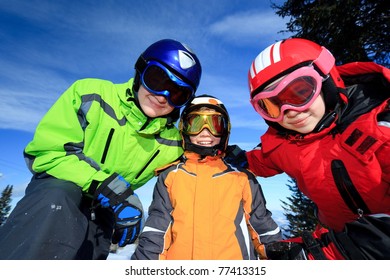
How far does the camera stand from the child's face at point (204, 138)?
148 inches

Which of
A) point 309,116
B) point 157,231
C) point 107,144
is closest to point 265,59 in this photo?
point 309,116

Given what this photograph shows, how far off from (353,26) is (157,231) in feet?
27.2

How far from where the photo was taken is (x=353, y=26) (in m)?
7.41

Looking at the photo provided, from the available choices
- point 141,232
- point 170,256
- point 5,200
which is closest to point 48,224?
point 141,232

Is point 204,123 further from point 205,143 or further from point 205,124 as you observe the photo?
point 205,143

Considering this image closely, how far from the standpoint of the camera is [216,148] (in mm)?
3730

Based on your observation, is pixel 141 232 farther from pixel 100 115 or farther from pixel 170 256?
pixel 100 115

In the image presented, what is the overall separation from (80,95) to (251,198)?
8.33ft

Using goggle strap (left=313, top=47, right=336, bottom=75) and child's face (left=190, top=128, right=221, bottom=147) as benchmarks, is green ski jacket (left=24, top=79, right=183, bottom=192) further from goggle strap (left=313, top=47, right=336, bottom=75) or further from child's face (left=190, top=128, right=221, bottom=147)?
goggle strap (left=313, top=47, right=336, bottom=75)

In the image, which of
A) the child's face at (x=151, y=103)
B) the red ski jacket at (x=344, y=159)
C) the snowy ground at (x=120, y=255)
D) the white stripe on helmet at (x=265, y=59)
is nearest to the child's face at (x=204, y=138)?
the child's face at (x=151, y=103)

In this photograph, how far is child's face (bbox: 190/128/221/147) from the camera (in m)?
3.77

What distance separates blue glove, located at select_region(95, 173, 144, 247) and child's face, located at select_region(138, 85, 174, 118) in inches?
39.4
